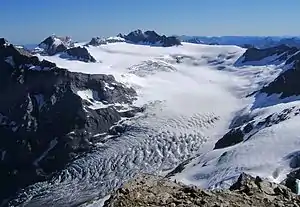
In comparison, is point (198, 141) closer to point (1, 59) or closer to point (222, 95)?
point (222, 95)

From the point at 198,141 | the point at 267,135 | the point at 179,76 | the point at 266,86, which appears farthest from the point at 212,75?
the point at 267,135

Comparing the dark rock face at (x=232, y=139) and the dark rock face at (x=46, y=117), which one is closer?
the dark rock face at (x=232, y=139)

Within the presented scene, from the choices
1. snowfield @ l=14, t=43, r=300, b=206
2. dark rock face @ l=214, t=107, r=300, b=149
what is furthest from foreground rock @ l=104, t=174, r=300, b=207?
dark rock face @ l=214, t=107, r=300, b=149

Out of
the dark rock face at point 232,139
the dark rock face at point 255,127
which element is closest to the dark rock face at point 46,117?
the dark rock face at point 232,139

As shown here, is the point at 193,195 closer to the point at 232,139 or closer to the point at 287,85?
the point at 232,139

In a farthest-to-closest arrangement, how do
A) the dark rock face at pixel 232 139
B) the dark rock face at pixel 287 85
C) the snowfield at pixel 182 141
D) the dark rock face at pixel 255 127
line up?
the dark rock face at pixel 287 85 < the dark rock face at pixel 232 139 < the dark rock face at pixel 255 127 < the snowfield at pixel 182 141

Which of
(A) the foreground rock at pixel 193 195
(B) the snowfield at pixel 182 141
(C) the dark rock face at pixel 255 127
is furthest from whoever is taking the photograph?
(C) the dark rock face at pixel 255 127

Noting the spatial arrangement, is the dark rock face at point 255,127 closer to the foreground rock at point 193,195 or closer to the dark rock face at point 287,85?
the dark rock face at point 287,85
